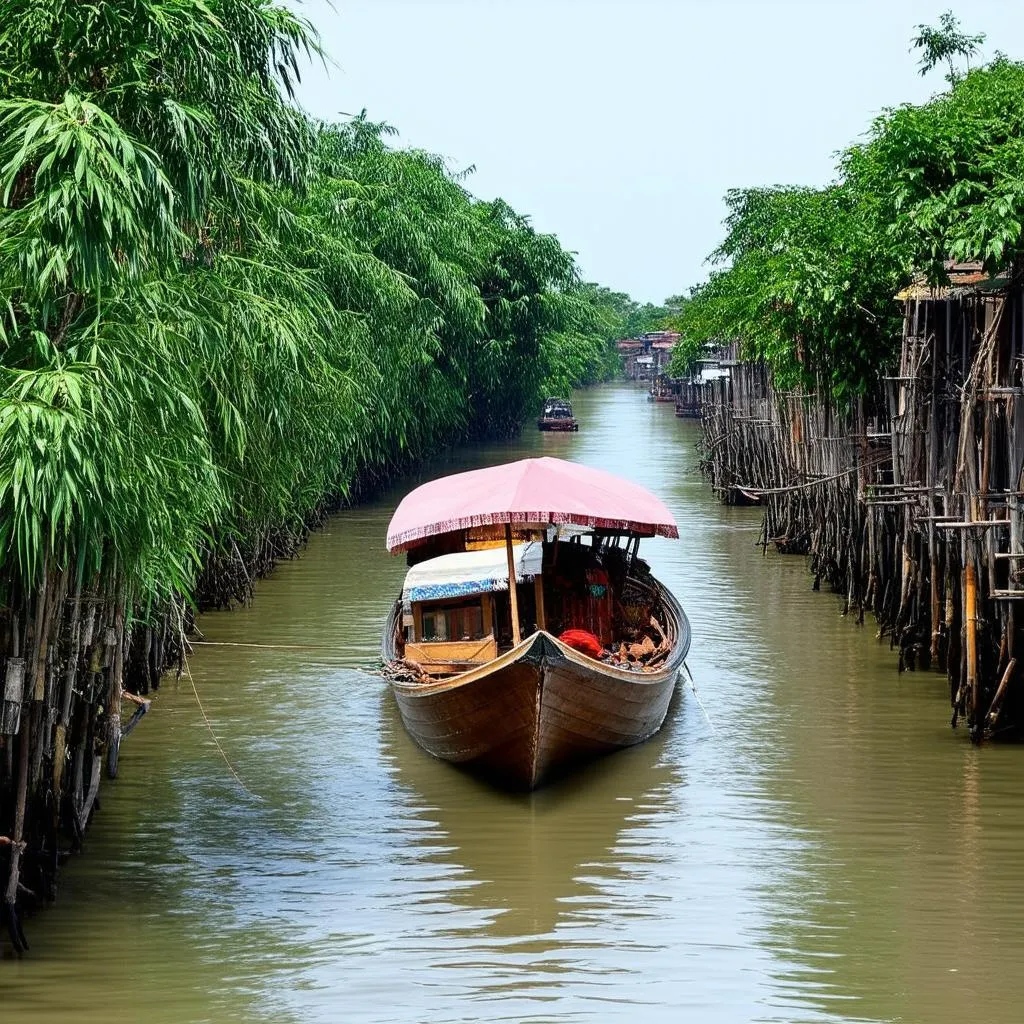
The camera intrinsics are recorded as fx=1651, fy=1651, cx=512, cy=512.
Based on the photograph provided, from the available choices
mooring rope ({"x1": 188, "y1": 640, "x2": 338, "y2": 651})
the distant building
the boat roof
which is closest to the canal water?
mooring rope ({"x1": 188, "y1": 640, "x2": 338, "y2": 651})

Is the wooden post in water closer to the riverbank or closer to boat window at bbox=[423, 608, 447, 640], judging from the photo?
the riverbank

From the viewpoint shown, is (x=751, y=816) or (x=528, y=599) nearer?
(x=751, y=816)

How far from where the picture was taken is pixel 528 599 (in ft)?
47.4

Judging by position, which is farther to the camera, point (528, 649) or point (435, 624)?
point (435, 624)


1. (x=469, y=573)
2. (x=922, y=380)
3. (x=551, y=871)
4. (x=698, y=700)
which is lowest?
(x=551, y=871)

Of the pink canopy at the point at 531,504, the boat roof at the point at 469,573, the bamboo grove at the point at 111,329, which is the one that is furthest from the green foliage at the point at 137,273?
the boat roof at the point at 469,573

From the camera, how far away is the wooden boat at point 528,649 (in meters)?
11.8

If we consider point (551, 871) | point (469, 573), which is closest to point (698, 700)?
point (469, 573)

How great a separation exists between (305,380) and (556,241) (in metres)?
28.5

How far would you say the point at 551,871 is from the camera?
10.4 m

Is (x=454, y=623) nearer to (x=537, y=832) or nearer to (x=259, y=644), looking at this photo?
(x=537, y=832)

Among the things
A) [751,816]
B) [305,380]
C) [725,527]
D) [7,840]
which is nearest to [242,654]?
[305,380]

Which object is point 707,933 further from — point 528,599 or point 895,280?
point 895,280

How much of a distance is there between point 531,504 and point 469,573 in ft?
3.64
